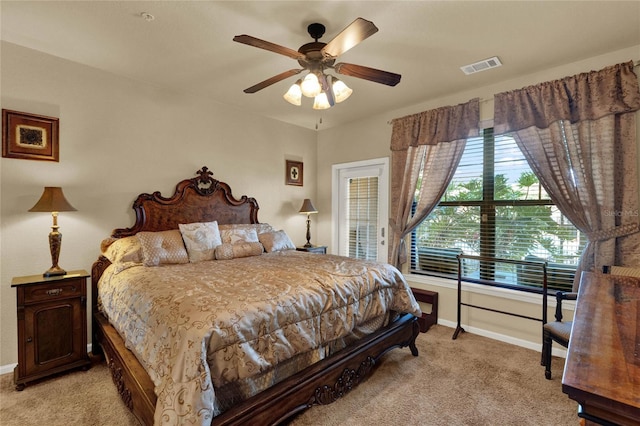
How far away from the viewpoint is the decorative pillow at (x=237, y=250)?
3.19m

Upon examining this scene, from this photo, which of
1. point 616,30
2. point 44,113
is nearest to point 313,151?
point 44,113

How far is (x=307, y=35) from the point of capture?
2.45m

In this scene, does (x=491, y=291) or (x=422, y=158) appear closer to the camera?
(x=491, y=291)

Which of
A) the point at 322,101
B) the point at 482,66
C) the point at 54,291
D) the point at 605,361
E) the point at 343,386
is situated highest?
the point at 482,66

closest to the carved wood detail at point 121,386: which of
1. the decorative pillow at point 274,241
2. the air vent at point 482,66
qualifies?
the decorative pillow at point 274,241

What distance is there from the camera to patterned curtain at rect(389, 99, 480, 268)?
354cm

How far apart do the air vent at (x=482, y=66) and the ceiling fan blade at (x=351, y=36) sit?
1.63 meters

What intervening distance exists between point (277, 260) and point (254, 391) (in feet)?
4.84

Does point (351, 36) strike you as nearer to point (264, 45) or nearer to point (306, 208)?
point (264, 45)

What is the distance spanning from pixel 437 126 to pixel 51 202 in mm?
3961

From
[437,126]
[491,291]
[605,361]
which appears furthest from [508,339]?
[605,361]

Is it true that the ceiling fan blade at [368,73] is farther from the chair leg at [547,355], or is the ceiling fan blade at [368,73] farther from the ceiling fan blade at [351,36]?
the chair leg at [547,355]

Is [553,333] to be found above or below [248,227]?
below

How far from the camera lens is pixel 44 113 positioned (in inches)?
109
